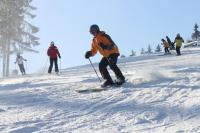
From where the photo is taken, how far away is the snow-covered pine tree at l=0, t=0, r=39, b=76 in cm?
4703

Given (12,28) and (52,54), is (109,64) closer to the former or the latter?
(52,54)

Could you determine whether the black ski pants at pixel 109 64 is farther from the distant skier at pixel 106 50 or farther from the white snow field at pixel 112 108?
the white snow field at pixel 112 108

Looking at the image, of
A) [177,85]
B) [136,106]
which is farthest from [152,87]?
[136,106]

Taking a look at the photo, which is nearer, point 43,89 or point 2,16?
point 43,89

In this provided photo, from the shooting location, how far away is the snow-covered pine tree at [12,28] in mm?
47031

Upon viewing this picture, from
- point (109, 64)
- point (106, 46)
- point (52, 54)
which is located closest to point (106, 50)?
point (106, 46)

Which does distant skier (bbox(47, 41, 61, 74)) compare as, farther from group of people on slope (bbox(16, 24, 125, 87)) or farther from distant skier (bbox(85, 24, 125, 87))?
distant skier (bbox(85, 24, 125, 87))

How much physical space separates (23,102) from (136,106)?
3.09 m

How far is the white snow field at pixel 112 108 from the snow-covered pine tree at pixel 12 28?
3371cm

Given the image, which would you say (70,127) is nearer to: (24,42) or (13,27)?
(13,27)

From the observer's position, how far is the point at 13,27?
4834cm

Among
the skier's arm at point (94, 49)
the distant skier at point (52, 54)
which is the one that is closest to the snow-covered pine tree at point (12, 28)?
the distant skier at point (52, 54)

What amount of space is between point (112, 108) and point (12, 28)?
39.2 metres

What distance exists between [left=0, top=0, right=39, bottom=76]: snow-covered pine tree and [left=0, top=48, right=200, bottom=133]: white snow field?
33712 mm
